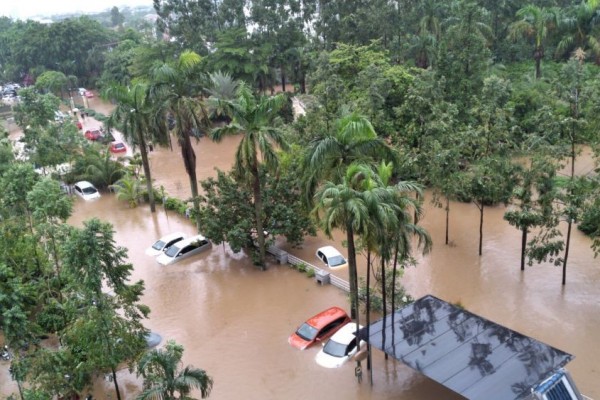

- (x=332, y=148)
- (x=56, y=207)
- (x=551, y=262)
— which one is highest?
(x=332, y=148)

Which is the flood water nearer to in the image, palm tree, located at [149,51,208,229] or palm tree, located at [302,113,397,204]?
palm tree, located at [149,51,208,229]

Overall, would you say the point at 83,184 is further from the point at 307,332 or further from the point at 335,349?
the point at 335,349

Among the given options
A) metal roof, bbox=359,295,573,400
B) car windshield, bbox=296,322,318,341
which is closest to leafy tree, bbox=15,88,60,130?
car windshield, bbox=296,322,318,341

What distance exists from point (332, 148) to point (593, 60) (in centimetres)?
3791

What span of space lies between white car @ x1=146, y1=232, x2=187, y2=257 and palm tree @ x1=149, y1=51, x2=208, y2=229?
2.56 metres

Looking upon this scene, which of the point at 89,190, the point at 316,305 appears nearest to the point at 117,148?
the point at 89,190

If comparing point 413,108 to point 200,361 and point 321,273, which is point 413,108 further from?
point 200,361

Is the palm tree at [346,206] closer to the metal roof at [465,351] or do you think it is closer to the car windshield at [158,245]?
the metal roof at [465,351]

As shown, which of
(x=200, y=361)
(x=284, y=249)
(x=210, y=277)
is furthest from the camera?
(x=284, y=249)

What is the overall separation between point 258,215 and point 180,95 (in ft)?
23.0

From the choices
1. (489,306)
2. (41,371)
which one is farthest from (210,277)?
(489,306)

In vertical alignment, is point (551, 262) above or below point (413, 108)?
below

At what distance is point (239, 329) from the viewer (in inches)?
865

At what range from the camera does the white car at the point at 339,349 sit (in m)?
19.5
